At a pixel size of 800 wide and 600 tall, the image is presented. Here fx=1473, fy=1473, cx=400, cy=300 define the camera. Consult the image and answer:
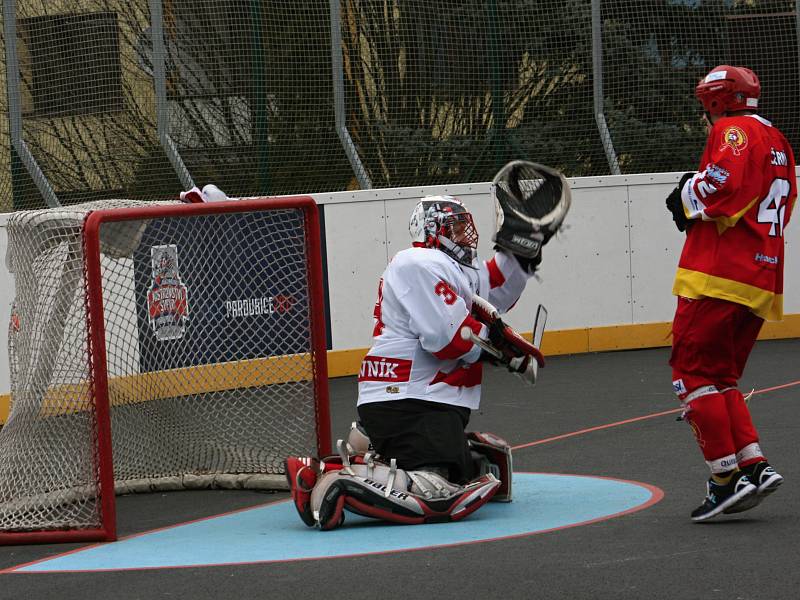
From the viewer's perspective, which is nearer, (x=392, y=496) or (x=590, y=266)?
(x=392, y=496)

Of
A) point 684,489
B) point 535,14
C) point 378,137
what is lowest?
point 684,489

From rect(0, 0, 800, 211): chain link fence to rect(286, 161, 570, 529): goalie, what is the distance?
5369mm

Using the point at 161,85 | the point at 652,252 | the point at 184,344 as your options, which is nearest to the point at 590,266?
the point at 652,252

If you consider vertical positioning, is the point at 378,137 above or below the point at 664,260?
above

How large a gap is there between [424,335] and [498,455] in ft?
2.32

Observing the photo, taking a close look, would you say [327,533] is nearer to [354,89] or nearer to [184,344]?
[184,344]

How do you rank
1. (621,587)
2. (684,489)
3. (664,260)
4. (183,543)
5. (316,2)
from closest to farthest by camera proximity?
(621,587)
(183,543)
(684,489)
(316,2)
(664,260)

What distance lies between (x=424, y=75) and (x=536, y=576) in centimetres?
777

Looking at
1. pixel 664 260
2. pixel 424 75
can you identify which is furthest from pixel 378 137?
pixel 664 260

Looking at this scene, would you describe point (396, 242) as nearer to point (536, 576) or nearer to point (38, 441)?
point (38, 441)

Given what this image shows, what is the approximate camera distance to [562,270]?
12.3 meters

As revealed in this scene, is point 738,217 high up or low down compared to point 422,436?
up

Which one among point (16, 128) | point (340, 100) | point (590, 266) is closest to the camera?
point (16, 128)

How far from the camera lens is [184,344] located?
7273 millimetres
